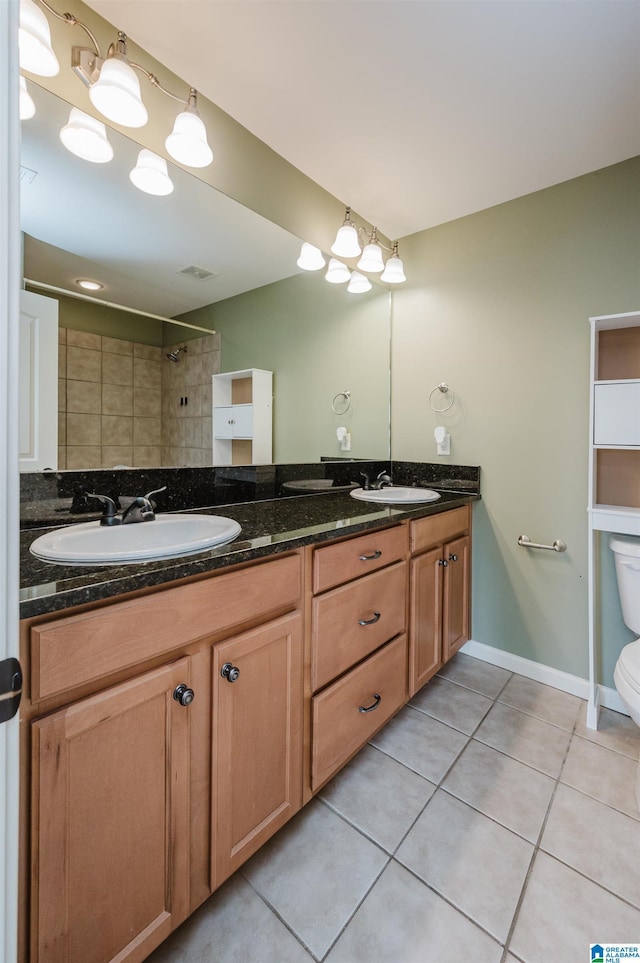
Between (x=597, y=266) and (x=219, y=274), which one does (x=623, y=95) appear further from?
(x=219, y=274)

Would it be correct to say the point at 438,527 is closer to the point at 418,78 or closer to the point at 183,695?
the point at 183,695

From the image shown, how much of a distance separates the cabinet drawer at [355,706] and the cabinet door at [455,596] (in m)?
0.39

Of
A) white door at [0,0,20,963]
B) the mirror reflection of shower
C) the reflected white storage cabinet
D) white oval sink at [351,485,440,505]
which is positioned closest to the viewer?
white door at [0,0,20,963]

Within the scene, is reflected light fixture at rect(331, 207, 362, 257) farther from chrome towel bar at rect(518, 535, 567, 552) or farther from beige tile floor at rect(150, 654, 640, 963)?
beige tile floor at rect(150, 654, 640, 963)

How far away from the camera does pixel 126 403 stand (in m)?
1.32

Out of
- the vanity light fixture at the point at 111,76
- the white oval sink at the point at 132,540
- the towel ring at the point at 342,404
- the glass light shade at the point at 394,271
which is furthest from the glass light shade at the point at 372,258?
the white oval sink at the point at 132,540

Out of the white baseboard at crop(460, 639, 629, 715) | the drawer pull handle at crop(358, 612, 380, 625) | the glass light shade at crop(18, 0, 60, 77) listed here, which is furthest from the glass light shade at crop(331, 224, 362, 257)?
the white baseboard at crop(460, 639, 629, 715)

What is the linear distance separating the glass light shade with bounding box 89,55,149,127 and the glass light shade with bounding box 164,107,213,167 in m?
0.12

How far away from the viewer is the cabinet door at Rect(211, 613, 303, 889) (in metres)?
0.92

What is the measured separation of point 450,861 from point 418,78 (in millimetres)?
2385

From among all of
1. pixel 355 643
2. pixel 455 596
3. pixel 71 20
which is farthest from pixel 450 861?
pixel 71 20

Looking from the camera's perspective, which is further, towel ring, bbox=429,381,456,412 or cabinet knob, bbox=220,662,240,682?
towel ring, bbox=429,381,456,412

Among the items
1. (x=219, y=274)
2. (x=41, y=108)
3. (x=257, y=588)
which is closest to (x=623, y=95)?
(x=219, y=274)

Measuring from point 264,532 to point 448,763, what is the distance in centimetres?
110
